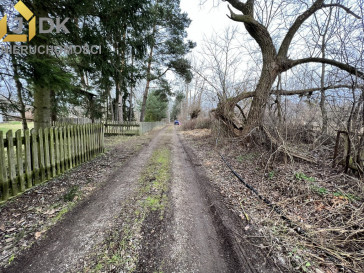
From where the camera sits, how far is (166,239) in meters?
1.78

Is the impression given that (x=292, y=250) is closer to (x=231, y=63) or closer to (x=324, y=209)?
(x=324, y=209)

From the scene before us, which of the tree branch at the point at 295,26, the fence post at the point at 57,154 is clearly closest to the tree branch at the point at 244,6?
the tree branch at the point at 295,26

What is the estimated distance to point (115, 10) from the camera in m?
4.21

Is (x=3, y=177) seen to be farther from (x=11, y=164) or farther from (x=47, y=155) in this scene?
(x=47, y=155)

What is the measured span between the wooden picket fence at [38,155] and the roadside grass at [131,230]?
77.7 inches

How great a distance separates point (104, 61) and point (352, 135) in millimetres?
6544

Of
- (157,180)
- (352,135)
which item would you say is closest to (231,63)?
(352,135)

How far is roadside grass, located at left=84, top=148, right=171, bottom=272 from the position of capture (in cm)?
146

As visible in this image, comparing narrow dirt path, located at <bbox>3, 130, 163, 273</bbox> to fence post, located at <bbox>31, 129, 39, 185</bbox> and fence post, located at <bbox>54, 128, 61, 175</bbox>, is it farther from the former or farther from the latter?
fence post, located at <bbox>54, 128, 61, 175</bbox>

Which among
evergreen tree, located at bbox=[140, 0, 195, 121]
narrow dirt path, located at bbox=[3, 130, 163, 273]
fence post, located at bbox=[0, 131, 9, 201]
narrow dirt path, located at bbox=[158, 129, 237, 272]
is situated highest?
evergreen tree, located at bbox=[140, 0, 195, 121]

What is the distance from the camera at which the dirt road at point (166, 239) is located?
146 centimetres

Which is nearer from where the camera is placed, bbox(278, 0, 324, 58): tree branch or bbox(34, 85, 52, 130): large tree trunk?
bbox(34, 85, 52, 130): large tree trunk

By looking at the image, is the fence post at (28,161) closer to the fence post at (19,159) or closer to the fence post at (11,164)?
the fence post at (19,159)

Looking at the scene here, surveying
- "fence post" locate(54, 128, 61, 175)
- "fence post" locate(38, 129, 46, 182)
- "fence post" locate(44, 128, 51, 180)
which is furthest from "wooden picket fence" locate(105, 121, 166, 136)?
"fence post" locate(38, 129, 46, 182)
